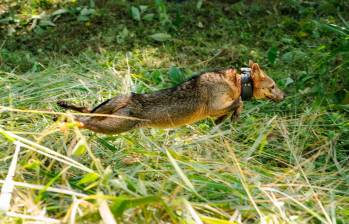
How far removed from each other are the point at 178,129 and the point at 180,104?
648 mm

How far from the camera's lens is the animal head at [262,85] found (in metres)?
4.69

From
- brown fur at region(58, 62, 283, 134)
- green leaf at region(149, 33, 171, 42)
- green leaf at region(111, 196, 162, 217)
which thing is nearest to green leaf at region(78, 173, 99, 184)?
green leaf at region(111, 196, 162, 217)

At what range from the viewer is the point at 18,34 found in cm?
731

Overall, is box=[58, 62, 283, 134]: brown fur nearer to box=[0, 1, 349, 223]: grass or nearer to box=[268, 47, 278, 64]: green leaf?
box=[0, 1, 349, 223]: grass

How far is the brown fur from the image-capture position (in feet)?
13.6

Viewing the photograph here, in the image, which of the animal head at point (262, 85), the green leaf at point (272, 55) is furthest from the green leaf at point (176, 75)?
the animal head at point (262, 85)

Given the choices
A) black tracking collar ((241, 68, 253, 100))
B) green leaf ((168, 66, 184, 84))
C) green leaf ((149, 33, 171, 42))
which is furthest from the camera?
green leaf ((149, 33, 171, 42))

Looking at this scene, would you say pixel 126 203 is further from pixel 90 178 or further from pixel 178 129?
pixel 178 129

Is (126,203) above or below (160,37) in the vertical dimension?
above

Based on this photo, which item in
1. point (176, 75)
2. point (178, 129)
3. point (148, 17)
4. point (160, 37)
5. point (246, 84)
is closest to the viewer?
point (246, 84)

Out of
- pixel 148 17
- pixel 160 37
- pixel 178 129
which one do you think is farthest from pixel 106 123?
pixel 148 17

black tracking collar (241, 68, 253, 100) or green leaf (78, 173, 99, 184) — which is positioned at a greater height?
green leaf (78, 173, 99, 184)

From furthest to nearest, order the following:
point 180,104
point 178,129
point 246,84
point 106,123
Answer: point 178,129, point 246,84, point 180,104, point 106,123

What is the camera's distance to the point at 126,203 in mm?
3205
